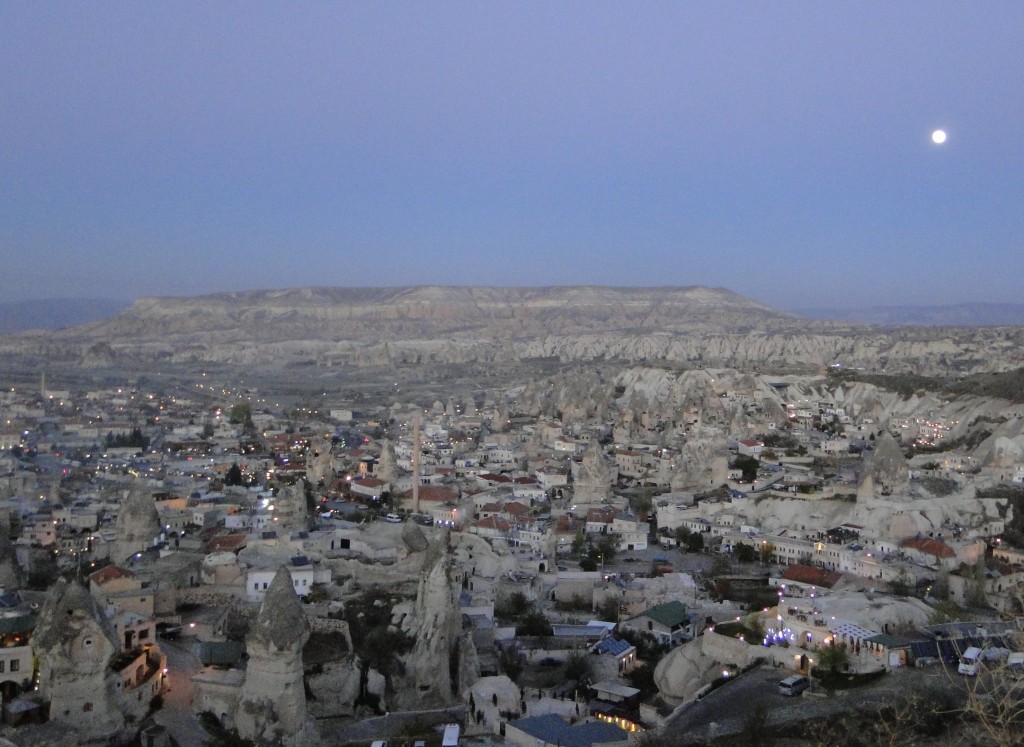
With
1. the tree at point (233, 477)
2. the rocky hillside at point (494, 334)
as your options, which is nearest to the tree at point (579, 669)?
the tree at point (233, 477)

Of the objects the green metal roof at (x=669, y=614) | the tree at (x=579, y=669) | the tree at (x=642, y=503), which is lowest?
the tree at (x=642, y=503)

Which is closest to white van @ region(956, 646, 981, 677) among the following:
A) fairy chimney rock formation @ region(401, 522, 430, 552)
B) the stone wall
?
fairy chimney rock formation @ region(401, 522, 430, 552)

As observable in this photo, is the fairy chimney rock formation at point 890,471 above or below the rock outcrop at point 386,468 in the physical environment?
above

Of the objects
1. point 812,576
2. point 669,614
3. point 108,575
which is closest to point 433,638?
point 669,614

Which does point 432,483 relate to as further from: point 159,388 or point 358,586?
point 159,388

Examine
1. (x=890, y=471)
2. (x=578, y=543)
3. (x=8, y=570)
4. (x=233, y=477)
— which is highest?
(x=890, y=471)

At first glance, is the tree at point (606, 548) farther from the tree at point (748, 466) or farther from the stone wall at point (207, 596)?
the stone wall at point (207, 596)

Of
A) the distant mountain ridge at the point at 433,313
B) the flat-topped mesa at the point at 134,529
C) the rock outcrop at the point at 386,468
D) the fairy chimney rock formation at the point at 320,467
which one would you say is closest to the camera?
the flat-topped mesa at the point at 134,529

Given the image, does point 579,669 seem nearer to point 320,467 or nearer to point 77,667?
point 77,667
